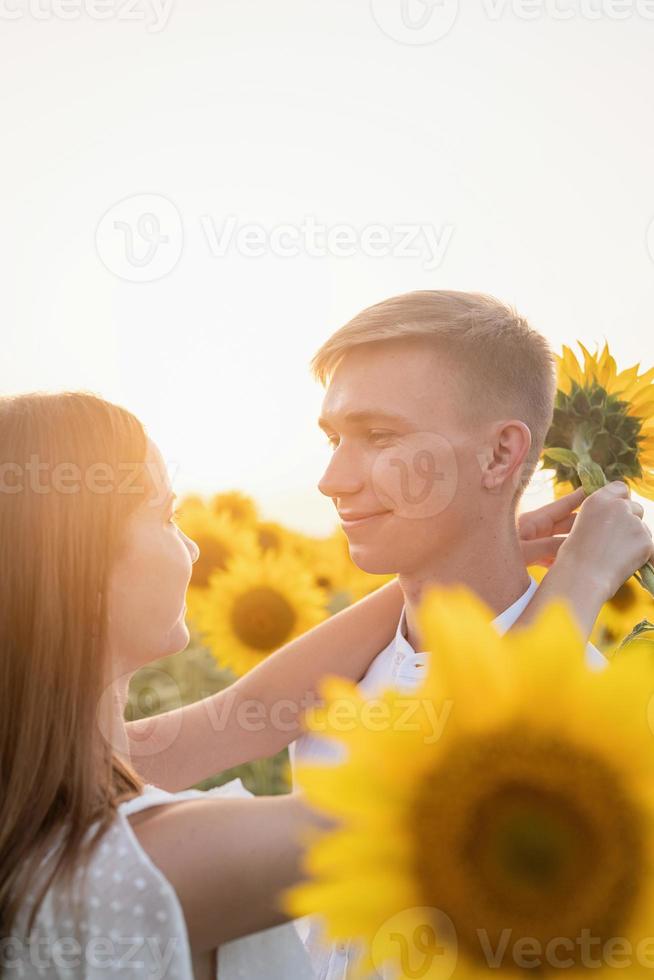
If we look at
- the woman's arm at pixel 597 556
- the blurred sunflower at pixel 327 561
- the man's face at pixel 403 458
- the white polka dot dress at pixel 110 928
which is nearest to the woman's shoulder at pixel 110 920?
the white polka dot dress at pixel 110 928

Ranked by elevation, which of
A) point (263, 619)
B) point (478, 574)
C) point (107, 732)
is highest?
point (478, 574)

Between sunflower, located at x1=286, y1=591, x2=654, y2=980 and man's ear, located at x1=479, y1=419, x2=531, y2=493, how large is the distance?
117 centimetres

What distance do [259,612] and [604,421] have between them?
2.09m

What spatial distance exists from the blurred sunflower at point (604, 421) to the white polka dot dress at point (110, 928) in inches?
40.7

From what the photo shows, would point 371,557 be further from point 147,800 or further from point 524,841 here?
point 524,841

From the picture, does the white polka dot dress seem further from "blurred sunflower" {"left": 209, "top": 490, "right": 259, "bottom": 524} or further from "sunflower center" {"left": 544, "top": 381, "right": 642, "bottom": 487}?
"blurred sunflower" {"left": 209, "top": 490, "right": 259, "bottom": 524}

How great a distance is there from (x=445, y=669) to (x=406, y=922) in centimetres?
18

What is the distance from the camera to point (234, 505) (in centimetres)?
427

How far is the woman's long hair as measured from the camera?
3.95 ft

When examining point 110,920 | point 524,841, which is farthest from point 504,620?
point 524,841

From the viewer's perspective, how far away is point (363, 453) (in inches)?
70.9

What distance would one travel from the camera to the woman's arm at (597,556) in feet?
4.47

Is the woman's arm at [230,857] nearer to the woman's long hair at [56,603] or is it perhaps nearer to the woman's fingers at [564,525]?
the woman's long hair at [56,603]

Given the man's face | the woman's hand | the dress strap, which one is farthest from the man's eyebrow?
the dress strap
